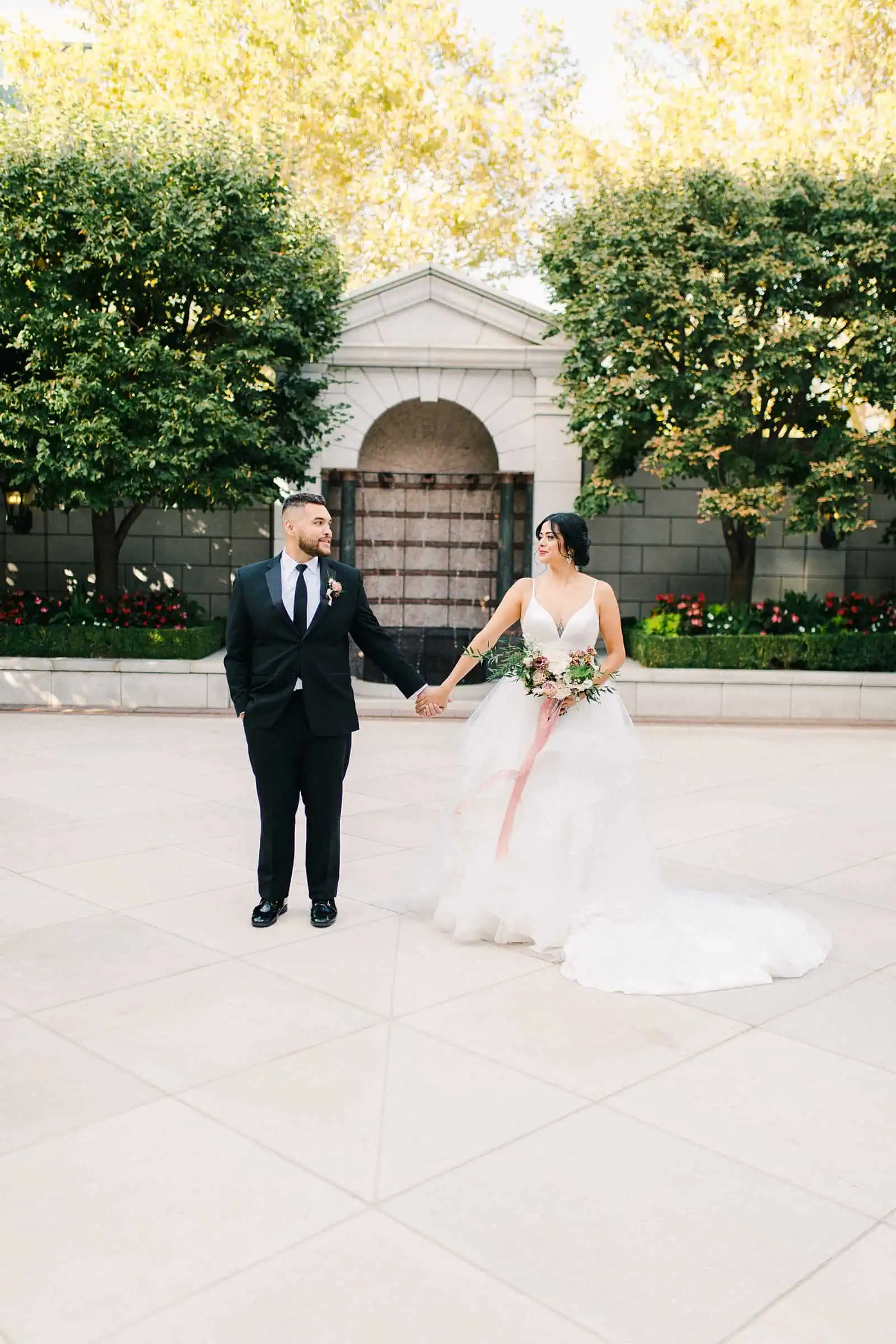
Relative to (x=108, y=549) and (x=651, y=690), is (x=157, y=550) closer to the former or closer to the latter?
(x=108, y=549)

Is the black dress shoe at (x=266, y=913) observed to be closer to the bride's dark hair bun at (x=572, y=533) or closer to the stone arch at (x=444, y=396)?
the bride's dark hair bun at (x=572, y=533)

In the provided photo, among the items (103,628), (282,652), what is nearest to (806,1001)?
(282,652)

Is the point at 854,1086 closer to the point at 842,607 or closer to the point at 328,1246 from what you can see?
the point at 328,1246

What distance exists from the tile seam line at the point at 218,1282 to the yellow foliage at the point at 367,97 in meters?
25.9

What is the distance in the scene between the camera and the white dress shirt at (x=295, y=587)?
610 centimetres

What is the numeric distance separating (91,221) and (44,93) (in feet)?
49.6

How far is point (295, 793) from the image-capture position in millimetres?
6316

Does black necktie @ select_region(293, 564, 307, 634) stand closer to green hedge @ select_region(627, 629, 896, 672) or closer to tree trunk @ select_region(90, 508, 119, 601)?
green hedge @ select_region(627, 629, 896, 672)

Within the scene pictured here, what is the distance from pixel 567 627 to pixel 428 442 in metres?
12.0

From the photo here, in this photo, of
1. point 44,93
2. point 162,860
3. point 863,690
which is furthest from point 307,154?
point 162,860

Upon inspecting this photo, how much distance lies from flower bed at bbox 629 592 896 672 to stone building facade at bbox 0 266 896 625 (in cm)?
158

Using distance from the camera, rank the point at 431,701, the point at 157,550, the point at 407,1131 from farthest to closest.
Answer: the point at 157,550
the point at 431,701
the point at 407,1131

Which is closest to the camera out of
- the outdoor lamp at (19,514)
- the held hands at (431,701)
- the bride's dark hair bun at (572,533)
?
the bride's dark hair bun at (572,533)

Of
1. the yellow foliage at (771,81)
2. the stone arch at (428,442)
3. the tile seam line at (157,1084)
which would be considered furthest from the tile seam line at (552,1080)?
the yellow foliage at (771,81)
